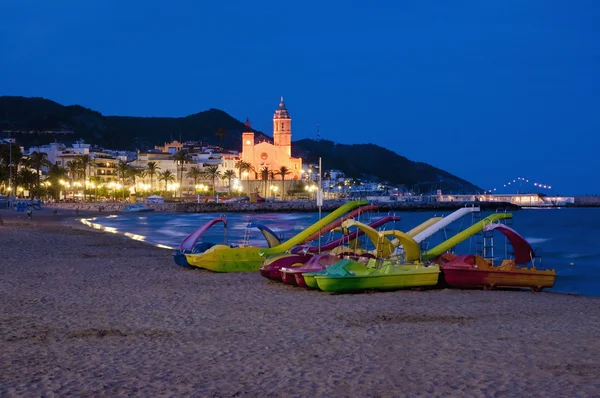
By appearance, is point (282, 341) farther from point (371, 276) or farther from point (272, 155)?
point (272, 155)

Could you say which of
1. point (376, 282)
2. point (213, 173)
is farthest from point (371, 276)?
point (213, 173)

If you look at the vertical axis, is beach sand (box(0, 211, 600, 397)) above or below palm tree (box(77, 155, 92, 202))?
below

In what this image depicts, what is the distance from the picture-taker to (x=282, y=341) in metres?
10.6

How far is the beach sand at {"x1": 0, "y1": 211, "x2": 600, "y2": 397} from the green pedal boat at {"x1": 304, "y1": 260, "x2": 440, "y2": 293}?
30cm

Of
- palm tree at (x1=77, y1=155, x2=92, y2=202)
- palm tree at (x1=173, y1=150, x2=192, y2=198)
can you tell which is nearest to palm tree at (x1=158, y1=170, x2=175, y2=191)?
palm tree at (x1=173, y1=150, x2=192, y2=198)

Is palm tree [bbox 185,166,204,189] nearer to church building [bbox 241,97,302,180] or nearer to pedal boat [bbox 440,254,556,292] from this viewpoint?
church building [bbox 241,97,302,180]

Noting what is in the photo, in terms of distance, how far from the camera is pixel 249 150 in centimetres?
14212

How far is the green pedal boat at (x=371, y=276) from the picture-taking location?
1545 cm

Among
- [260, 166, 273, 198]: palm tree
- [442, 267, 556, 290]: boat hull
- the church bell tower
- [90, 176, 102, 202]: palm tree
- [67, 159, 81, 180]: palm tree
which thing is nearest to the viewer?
[442, 267, 556, 290]: boat hull

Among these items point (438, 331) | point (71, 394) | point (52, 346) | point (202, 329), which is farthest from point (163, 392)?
point (438, 331)

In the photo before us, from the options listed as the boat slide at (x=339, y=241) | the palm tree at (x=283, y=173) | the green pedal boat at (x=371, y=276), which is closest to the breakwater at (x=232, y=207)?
the palm tree at (x=283, y=173)

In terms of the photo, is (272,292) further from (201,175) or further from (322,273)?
(201,175)

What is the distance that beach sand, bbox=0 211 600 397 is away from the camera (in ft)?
27.0

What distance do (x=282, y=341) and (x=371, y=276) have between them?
17.9 ft
